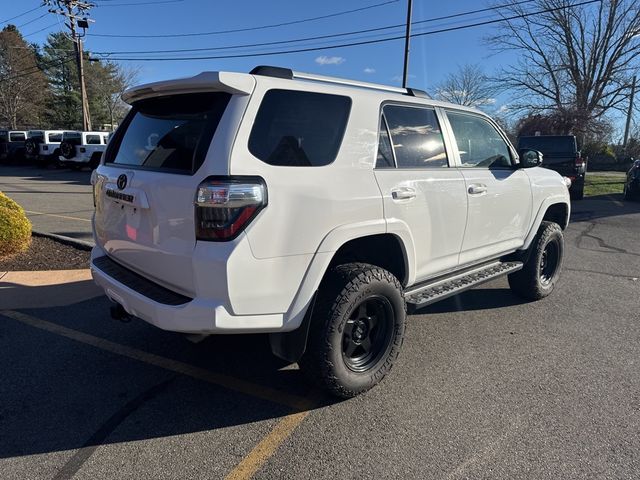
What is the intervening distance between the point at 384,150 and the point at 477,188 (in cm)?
115

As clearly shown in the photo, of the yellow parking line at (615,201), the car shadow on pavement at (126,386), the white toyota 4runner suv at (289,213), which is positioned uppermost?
the white toyota 4runner suv at (289,213)

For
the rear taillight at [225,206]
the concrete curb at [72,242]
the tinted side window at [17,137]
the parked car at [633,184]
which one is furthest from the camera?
the tinted side window at [17,137]

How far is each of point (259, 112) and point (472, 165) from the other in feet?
7.37

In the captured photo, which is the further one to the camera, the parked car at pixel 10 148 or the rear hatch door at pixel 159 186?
the parked car at pixel 10 148

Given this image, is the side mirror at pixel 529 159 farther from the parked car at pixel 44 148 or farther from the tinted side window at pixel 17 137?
the tinted side window at pixel 17 137

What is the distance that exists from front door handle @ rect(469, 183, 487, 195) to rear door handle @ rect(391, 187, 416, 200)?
81 centimetres

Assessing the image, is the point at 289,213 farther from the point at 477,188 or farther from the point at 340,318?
the point at 477,188

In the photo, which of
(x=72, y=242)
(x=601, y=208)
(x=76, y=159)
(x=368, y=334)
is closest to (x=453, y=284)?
(x=368, y=334)

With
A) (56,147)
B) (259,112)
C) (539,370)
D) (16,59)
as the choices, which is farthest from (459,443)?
(16,59)

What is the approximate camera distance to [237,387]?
10.7 feet

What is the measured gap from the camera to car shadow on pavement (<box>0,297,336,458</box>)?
2.75 metres

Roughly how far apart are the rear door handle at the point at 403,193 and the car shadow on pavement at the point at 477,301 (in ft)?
5.65

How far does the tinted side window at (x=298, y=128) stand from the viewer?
262 centimetres

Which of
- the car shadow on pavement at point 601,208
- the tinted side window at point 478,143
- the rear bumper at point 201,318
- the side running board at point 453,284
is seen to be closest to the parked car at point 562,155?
the car shadow on pavement at point 601,208
